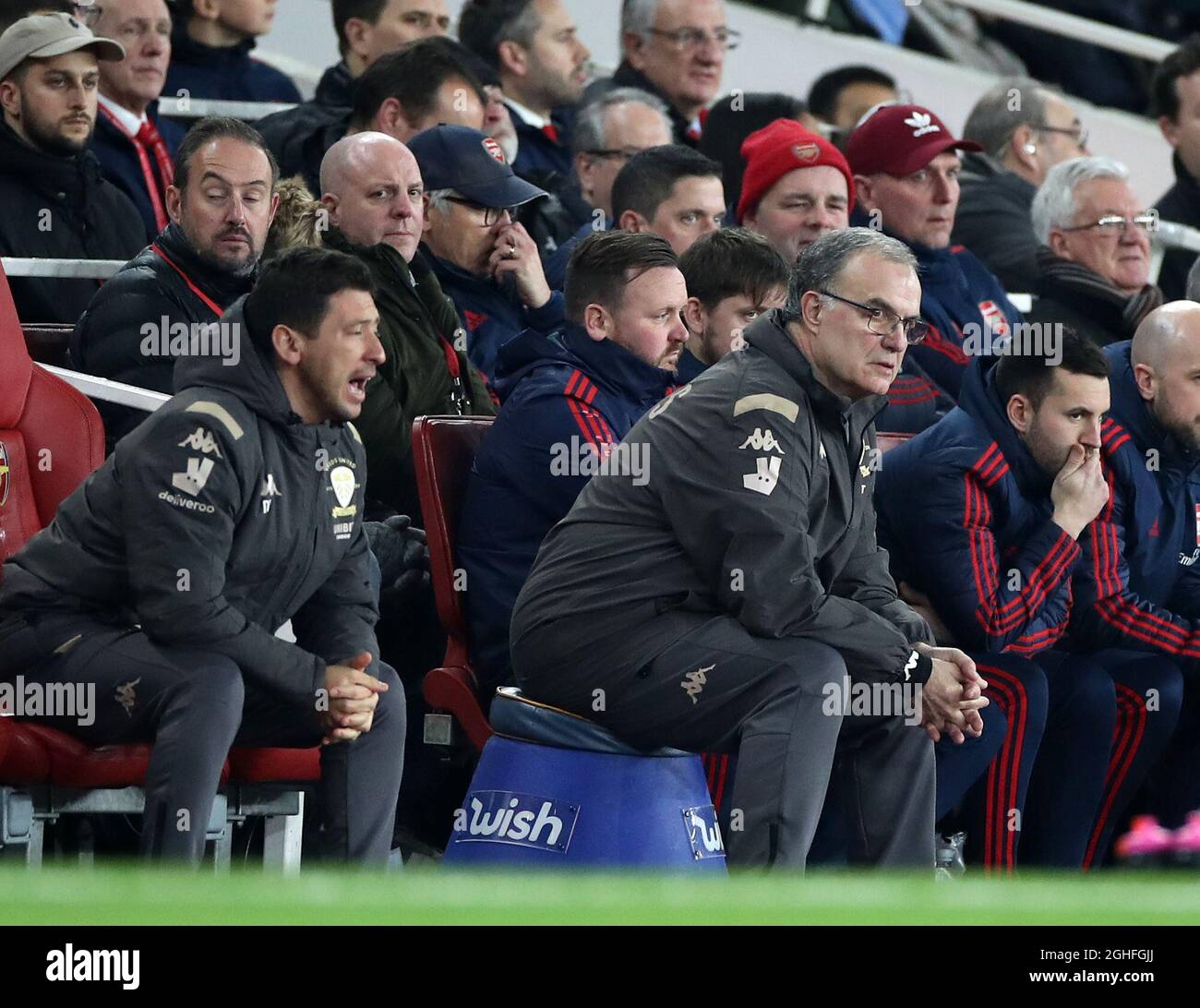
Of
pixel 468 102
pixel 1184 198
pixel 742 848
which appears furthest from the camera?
pixel 1184 198

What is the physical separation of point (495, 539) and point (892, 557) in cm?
108

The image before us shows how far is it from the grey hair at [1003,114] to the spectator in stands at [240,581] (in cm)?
461

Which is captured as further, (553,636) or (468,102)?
(468,102)

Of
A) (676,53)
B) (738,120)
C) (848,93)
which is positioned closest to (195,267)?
(738,120)

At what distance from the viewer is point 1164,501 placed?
570 cm

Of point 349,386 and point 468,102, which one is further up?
point 468,102

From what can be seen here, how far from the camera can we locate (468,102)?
6508 mm

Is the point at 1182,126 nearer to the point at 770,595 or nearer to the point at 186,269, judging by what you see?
the point at 186,269

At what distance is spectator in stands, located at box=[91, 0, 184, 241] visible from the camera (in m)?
6.38

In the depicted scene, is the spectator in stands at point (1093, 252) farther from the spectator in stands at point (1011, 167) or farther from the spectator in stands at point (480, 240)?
the spectator in stands at point (480, 240)

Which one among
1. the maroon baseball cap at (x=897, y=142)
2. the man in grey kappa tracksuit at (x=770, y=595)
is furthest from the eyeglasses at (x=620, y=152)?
the man in grey kappa tracksuit at (x=770, y=595)

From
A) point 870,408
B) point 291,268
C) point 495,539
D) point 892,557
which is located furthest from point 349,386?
point 892,557

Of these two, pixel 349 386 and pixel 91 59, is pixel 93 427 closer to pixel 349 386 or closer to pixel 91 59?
pixel 349 386

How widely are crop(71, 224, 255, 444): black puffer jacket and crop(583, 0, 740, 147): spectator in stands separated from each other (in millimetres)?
3108
